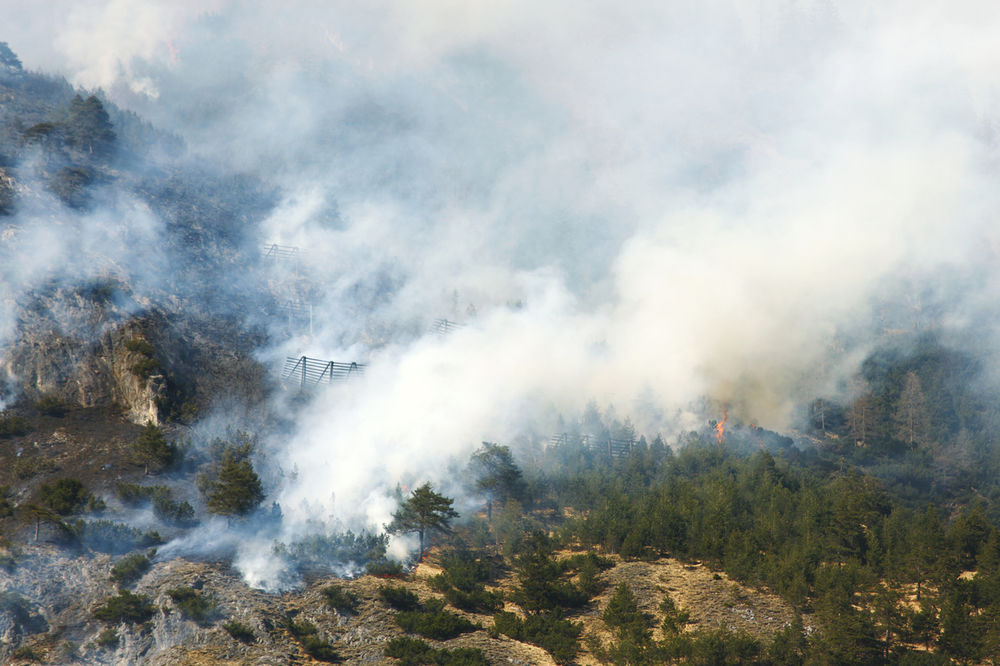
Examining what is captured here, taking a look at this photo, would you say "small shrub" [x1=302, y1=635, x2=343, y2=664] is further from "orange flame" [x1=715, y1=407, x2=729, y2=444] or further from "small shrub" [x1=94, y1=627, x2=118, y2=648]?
"orange flame" [x1=715, y1=407, x2=729, y2=444]

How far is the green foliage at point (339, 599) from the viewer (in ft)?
236

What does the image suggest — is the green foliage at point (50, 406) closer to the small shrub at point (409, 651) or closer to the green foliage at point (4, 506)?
the green foliage at point (4, 506)

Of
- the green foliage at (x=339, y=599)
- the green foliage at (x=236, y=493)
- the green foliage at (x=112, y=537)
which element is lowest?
the green foliage at (x=339, y=599)

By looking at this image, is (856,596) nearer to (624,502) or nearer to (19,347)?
(624,502)

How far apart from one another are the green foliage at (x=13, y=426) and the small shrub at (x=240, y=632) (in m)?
41.9

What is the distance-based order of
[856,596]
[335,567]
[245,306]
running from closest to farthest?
1. [856,596]
2. [335,567]
3. [245,306]

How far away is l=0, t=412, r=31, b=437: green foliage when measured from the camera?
91.9 meters

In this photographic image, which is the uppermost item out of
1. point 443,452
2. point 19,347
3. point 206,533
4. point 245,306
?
point 245,306

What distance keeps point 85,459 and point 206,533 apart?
20.2 m

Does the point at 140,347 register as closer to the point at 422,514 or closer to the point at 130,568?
the point at 130,568

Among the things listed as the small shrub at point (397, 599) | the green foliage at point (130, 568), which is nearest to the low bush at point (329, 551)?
the small shrub at point (397, 599)

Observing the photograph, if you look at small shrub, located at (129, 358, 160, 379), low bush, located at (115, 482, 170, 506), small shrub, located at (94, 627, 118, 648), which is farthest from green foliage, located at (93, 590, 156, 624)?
small shrub, located at (129, 358, 160, 379)

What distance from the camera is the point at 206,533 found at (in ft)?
263

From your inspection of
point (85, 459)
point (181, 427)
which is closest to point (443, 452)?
point (181, 427)
